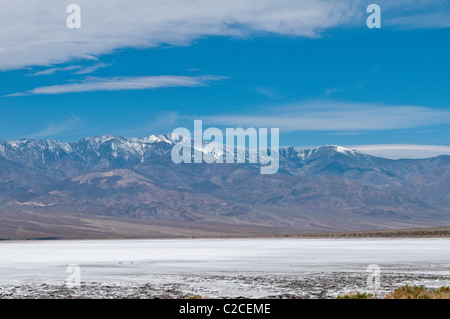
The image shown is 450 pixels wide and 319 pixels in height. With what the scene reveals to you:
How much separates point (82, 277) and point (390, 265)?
1909 cm

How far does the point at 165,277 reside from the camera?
3247cm

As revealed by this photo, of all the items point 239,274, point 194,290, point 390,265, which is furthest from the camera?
point 390,265

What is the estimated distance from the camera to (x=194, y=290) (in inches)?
1031

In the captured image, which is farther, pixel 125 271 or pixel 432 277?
pixel 125 271
